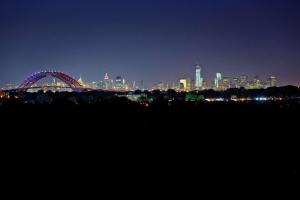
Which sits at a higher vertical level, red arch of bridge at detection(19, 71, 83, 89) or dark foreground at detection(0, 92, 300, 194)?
red arch of bridge at detection(19, 71, 83, 89)

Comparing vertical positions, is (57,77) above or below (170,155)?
above

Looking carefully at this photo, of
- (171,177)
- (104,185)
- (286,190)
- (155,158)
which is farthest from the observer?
(155,158)

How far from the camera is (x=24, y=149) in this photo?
23.3 metres

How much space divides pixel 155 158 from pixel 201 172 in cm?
381

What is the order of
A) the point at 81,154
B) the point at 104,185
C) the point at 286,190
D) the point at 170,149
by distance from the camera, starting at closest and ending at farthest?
the point at 286,190 < the point at 104,185 < the point at 81,154 < the point at 170,149

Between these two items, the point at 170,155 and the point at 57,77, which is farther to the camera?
the point at 57,77

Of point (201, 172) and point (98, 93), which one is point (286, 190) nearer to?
point (201, 172)

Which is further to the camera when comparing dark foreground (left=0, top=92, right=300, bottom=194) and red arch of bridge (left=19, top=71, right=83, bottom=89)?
red arch of bridge (left=19, top=71, right=83, bottom=89)

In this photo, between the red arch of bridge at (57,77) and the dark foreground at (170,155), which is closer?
the dark foreground at (170,155)

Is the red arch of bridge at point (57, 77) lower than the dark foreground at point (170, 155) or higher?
higher

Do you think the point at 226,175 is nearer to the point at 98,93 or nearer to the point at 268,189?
the point at 268,189

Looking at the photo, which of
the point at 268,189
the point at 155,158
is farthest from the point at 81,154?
the point at 268,189

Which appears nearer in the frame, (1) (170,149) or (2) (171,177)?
(2) (171,177)

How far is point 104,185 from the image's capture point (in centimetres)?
1410
